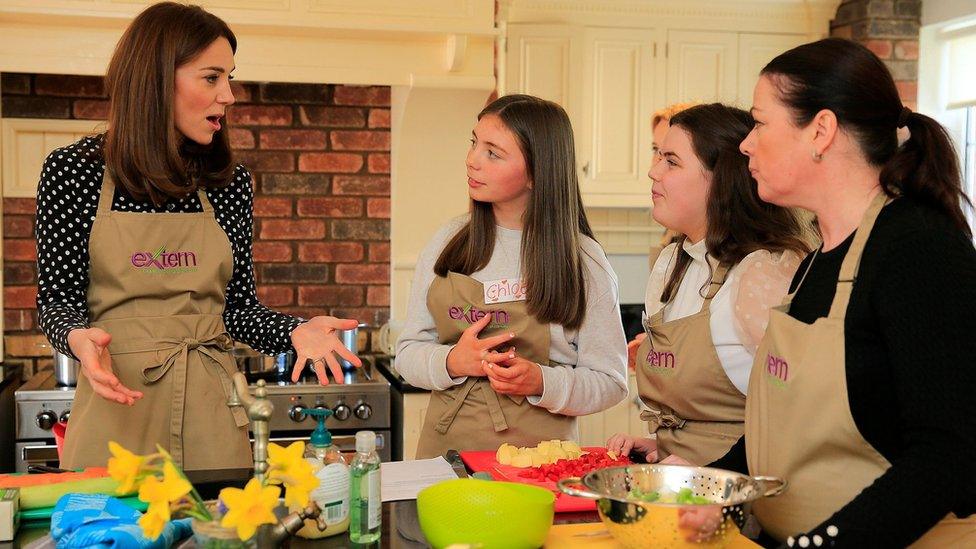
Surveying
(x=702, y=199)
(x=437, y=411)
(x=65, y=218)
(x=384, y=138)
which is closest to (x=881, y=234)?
(x=702, y=199)

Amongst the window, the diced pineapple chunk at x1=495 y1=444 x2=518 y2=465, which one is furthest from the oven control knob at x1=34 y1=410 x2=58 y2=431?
the window

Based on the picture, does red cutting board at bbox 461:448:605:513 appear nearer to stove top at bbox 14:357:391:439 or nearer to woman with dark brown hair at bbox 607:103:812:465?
woman with dark brown hair at bbox 607:103:812:465

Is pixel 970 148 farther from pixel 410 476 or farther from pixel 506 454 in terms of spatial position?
pixel 410 476

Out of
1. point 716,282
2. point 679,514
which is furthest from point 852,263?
point 716,282

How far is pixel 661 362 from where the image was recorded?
193cm

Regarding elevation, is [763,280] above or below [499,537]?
above

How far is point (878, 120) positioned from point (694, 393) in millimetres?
665

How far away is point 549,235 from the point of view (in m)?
2.22

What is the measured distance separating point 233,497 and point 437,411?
1.15 meters

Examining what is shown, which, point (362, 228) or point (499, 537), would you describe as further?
point (362, 228)

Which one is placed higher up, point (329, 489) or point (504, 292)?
point (504, 292)

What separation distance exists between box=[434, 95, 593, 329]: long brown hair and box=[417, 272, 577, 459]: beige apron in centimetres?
5

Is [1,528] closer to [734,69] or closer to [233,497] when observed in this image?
[233,497]

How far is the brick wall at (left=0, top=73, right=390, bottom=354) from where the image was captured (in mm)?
3668
